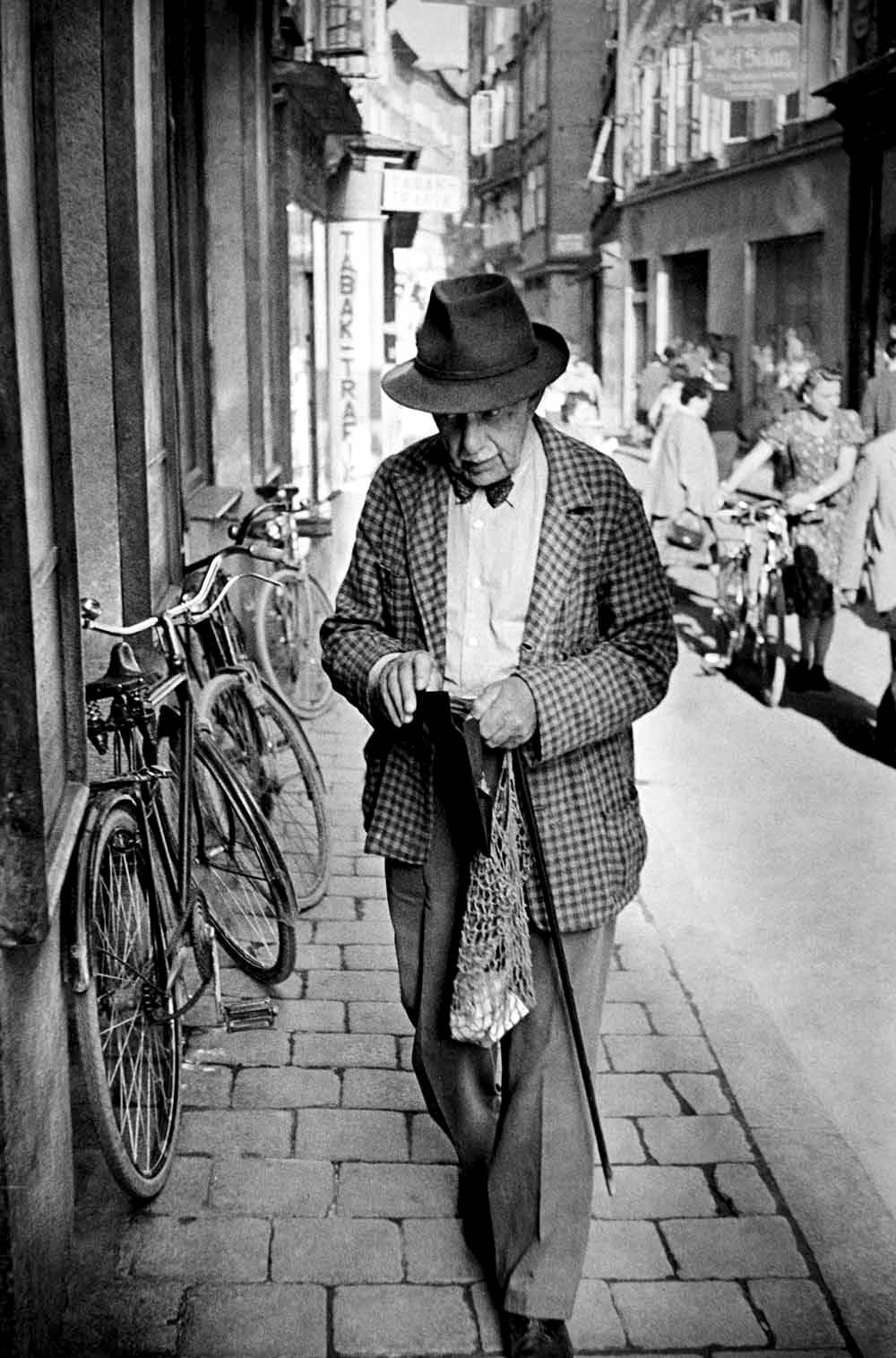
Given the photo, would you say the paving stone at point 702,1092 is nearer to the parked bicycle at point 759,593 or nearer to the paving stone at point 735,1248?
the paving stone at point 735,1248

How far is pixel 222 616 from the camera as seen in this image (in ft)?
22.5

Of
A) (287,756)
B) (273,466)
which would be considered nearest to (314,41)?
(273,466)

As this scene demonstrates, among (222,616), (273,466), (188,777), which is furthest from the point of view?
(273,466)

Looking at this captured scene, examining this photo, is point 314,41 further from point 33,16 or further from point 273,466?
point 33,16

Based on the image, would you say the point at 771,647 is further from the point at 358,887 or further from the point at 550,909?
the point at 550,909

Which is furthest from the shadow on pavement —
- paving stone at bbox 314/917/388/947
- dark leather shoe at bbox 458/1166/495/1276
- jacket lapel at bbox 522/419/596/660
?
jacket lapel at bbox 522/419/596/660

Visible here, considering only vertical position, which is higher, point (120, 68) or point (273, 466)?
point (120, 68)

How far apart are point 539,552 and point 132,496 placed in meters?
3.05

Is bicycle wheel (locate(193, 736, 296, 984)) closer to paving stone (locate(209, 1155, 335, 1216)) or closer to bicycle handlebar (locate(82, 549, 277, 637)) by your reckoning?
bicycle handlebar (locate(82, 549, 277, 637))

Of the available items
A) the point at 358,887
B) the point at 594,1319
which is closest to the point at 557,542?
the point at 594,1319

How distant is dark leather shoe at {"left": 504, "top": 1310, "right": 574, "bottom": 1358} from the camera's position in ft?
11.7

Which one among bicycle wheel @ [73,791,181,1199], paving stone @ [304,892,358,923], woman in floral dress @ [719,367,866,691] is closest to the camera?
bicycle wheel @ [73,791,181,1199]

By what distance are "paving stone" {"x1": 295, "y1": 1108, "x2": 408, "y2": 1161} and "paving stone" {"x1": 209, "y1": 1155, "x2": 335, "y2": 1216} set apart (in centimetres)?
7

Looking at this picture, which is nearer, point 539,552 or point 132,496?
point 539,552
